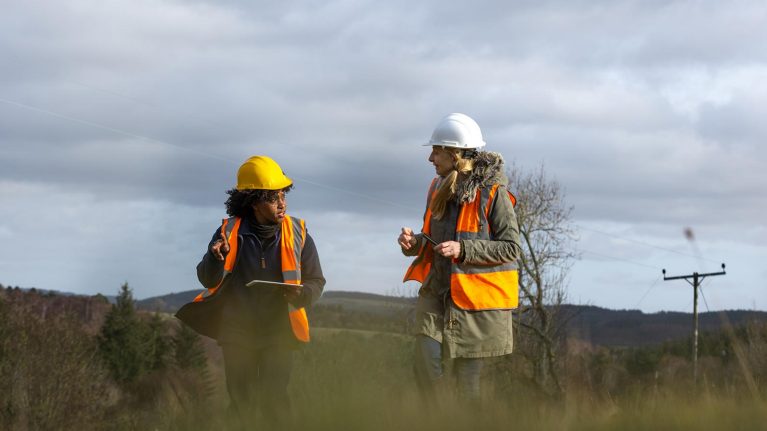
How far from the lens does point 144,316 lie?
74.8 metres

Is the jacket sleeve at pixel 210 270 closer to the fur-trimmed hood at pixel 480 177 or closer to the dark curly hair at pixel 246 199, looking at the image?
the dark curly hair at pixel 246 199

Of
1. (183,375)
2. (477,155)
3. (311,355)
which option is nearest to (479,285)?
(477,155)

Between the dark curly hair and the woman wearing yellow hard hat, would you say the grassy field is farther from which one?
the dark curly hair

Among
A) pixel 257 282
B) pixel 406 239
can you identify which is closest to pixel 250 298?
pixel 257 282

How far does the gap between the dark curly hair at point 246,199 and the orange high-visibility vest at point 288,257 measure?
0.06 meters

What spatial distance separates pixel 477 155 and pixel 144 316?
233 feet

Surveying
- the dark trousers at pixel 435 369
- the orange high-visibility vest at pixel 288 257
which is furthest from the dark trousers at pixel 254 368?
the dark trousers at pixel 435 369

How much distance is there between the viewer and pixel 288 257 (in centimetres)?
675

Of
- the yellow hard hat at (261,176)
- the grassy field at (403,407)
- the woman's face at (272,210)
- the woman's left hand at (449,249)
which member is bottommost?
the grassy field at (403,407)

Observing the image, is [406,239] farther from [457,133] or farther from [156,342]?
[156,342]

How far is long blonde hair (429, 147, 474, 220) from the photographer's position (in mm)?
6160

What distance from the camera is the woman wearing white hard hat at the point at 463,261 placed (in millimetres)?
6008

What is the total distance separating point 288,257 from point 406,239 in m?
0.91

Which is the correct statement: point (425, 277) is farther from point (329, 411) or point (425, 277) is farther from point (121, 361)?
point (121, 361)
